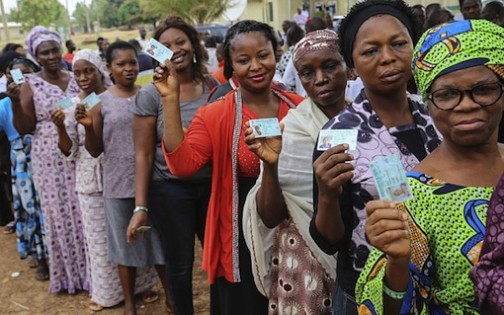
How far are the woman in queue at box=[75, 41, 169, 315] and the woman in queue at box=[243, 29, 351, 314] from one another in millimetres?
1665

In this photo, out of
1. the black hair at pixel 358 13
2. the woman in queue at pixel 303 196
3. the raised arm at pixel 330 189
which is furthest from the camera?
the woman in queue at pixel 303 196

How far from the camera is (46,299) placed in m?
4.42

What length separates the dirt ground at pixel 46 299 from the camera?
4.11m

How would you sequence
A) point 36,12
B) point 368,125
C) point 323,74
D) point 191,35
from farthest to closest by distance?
point 36,12, point 191,35, point 323,74, point 368,125

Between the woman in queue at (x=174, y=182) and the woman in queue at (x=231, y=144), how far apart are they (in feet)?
1.51

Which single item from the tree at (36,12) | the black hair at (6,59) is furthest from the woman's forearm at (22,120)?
the tree at (36,12)

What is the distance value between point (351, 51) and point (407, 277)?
2.85 feet

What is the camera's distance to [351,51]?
6.03 feet

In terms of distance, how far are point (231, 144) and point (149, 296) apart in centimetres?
222

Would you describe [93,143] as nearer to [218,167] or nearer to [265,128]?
[218,167]

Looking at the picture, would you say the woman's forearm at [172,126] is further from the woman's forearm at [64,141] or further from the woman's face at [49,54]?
the woman's face at [49,54]

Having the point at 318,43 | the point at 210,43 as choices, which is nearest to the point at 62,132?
the point at 318,43

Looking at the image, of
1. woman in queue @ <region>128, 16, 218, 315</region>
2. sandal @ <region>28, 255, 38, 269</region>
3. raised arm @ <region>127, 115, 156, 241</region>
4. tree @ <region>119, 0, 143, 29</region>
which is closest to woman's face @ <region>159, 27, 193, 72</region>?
woman in queue @ <region>128, 16, 218, 315</region>

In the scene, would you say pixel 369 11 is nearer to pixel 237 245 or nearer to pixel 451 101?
pixel 451 101
